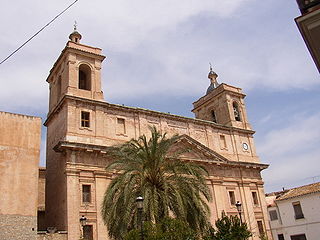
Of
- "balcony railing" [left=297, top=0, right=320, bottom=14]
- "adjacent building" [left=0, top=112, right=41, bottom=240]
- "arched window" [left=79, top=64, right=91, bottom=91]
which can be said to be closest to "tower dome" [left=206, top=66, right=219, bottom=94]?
"arched window" [left=79, top=64, right=91, bottom=91]

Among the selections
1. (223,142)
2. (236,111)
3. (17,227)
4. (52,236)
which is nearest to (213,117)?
(236,111)

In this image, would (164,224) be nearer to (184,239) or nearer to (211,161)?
(184,239)

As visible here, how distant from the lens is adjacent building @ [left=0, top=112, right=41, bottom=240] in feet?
57.0

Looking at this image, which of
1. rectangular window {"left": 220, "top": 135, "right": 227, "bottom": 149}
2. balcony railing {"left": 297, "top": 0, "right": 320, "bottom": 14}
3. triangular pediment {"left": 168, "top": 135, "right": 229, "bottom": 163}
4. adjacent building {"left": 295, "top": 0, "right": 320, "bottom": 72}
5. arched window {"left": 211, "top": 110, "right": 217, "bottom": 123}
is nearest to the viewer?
adjacent building {"left": 295, "top": 0, "right": 320, "bottom": 72}

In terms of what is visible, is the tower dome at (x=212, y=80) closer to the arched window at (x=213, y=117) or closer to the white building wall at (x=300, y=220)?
the arched window at (x=213, y=117)

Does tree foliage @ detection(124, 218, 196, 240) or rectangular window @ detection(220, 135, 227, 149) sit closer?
tree foliage @ detection(124, 218, 196, 240)

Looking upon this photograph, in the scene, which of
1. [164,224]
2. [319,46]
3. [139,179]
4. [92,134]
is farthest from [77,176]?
[319,46]

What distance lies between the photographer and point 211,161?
90.2ft

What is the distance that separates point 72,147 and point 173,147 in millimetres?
7867

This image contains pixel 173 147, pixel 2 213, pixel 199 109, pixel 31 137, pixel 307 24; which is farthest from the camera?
pixel 199 109

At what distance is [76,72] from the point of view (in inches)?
996

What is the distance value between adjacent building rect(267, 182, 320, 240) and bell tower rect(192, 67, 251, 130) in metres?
8.11

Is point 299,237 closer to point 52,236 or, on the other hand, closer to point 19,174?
point 52,236

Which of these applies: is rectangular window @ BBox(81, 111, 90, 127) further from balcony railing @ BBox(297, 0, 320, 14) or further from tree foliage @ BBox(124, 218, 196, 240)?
balcony railing @ BBox(297, 0, 320, 14)
